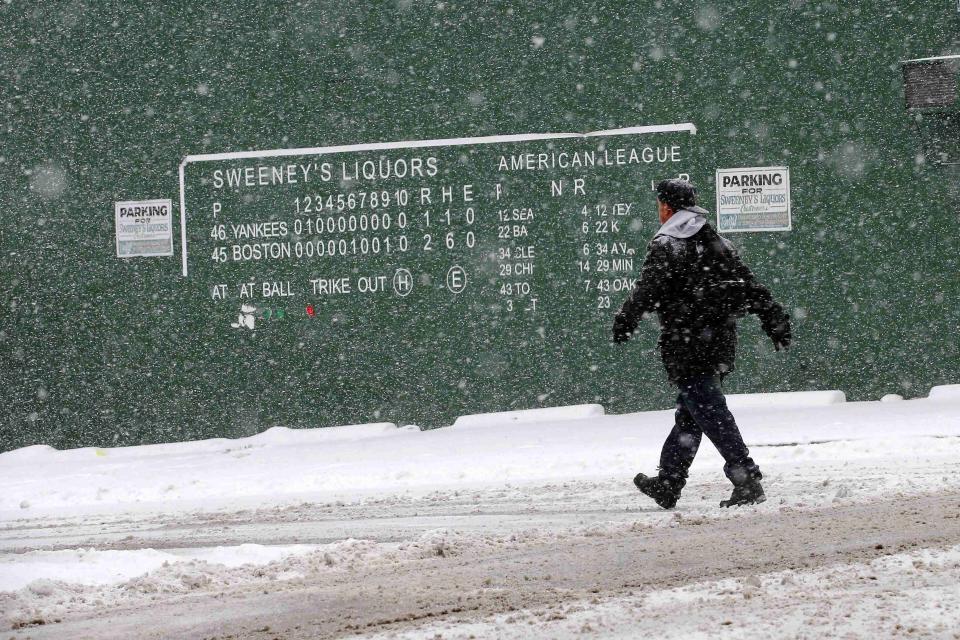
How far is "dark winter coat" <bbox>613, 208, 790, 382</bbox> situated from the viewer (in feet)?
21.8

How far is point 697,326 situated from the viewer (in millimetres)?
6672

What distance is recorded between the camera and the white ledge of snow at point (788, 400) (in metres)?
11.8

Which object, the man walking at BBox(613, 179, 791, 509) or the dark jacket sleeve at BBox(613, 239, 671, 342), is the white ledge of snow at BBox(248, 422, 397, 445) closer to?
the man walking at BBox(613, 179, 791, 509)

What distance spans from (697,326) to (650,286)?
0.34 meters

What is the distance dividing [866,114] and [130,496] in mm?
7818

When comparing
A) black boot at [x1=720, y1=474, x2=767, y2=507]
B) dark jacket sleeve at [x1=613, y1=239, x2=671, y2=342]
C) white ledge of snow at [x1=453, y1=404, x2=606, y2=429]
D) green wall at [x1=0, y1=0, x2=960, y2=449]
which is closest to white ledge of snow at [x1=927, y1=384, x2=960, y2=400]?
green wall at [x1=0, y1=0, x2=960, y2=449]

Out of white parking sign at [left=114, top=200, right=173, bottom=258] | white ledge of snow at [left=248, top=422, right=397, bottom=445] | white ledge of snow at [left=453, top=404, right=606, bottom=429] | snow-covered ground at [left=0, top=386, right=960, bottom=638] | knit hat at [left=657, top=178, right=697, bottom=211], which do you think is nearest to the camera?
snow-covered ground at [left=0, top=386, right=960, bottom=638]

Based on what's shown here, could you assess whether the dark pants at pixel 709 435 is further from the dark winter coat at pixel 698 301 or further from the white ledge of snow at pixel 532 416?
the white ledge of snow at pixel 532 416

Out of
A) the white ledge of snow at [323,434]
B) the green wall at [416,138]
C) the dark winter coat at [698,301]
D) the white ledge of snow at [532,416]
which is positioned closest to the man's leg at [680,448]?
the dark winter coat at [698,301]

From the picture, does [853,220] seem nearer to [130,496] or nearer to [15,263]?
[130,496]

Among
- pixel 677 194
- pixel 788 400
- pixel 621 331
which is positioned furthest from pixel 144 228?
pixel 621 331

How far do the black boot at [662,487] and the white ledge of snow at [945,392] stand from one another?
567 centimetres

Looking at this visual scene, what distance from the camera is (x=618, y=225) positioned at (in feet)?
40.7

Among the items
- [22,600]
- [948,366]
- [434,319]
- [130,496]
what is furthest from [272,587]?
[948,366]
